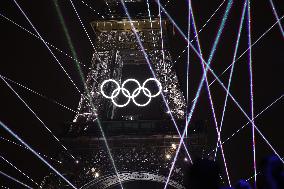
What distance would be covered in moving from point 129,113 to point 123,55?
2543mm

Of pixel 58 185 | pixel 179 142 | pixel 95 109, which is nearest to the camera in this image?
pixel 58 185

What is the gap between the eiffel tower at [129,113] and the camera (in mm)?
9078

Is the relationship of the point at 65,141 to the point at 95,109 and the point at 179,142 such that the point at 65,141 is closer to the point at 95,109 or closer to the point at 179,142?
the point at 95,109

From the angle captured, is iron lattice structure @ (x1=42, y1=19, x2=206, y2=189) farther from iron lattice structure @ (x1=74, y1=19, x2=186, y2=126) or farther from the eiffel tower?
iron lattice structure @ (x1=74, y1=19, x2=186, y2=126)

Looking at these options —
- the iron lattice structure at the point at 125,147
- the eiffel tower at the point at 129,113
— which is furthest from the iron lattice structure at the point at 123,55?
the iron lattice structure at the point at 125,147

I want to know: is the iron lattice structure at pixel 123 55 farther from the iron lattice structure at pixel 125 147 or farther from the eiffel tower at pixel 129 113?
the iron lattice structure at pixel 125 147

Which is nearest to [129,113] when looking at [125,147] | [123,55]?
[123,55]

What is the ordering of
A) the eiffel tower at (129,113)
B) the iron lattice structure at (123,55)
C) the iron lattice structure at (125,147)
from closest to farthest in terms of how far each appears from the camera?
the iron lattice structure at (125,147) < the eiffel tower at (129,113) < the iron lattice structure at (123,55)

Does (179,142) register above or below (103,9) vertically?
below

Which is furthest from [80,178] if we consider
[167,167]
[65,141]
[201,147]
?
[201,147]

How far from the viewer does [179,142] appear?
9297 mm

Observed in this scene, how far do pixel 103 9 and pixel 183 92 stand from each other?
18.2 ft

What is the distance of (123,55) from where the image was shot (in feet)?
48.4

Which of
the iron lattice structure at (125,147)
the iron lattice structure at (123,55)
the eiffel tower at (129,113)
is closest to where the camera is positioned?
the iron lattice structure at (125,147)
